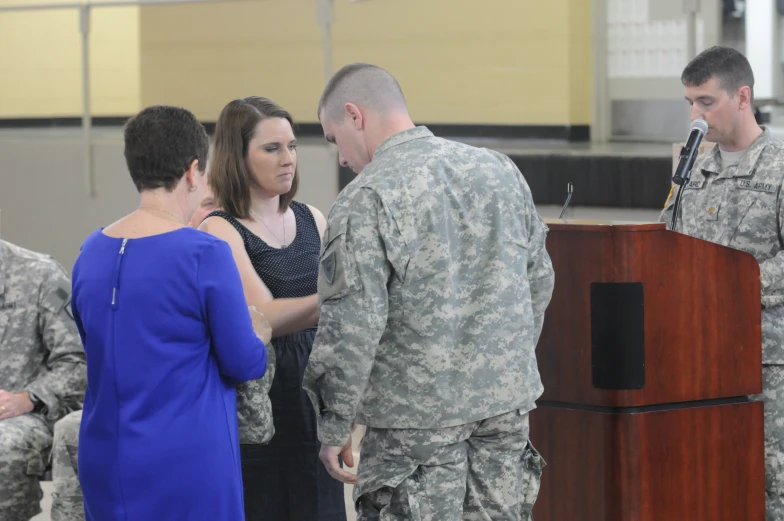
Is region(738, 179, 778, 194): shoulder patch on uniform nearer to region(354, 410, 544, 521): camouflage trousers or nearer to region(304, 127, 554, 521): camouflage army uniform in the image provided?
region(304, 127, 554, 521): camouflage army uniform

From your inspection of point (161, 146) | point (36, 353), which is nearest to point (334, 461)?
point (161, 146)

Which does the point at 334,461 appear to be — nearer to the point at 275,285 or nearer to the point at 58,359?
the point at 275,285

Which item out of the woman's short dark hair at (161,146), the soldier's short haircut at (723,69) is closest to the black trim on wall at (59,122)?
the soldier's short haircut at (723,69)

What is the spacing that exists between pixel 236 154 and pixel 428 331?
76cm

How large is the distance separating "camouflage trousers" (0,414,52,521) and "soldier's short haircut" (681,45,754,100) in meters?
2.01

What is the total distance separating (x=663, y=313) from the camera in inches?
104

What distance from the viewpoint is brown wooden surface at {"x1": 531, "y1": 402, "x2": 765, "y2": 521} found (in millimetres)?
2639

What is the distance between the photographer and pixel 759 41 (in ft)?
18.7

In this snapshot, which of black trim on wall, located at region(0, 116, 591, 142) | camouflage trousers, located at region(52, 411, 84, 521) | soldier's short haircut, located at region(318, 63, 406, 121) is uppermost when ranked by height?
black trim on wall, located at region(0, 116, 591, 142)

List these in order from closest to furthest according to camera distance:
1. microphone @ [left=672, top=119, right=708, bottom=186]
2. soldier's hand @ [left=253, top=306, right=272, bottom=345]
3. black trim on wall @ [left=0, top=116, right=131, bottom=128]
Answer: soldier's hand @ [left=253, top=306, right=272, bottom=345] < microphone @ [left=672, top=119, right=708, bottom=186] < black trim on wall @ [left=0, top=116, right=131, bottom=128]

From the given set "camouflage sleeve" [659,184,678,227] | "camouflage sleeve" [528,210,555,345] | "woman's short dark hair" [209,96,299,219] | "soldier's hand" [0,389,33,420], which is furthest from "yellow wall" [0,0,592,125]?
"camouflage sleeve" [528,210,555,345]

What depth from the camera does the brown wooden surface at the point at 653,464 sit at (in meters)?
2.64

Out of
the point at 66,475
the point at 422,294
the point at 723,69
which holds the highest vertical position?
the point at 723,69

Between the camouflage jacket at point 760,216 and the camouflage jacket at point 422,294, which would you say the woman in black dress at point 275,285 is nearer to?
the camouflage jacket at point 422,294
